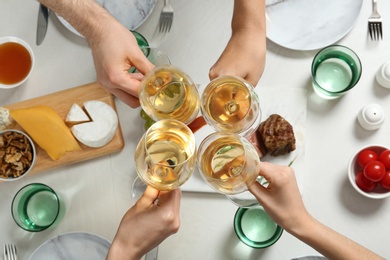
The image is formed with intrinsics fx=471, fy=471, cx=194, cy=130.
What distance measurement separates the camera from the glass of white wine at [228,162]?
2.91 feet

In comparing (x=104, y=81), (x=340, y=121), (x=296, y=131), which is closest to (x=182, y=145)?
(x=104, y=81)

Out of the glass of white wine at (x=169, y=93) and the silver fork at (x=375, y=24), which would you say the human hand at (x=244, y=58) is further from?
the silver fork at (x=375, y=24)

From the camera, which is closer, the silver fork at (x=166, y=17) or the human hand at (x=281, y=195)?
the human hand at (x=281, y=195)

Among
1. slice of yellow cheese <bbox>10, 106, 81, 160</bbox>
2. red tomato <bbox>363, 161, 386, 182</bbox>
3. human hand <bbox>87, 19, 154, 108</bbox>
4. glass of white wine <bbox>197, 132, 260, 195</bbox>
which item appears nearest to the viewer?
glass of white wine <bbox>197, 132, 260, 195</bbox>

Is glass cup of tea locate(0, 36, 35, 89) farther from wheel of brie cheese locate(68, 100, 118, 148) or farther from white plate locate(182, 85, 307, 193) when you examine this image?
white plate locate(182, 85, 307, 193)

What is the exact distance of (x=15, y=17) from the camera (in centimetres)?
137

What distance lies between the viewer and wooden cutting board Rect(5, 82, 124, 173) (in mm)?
1276

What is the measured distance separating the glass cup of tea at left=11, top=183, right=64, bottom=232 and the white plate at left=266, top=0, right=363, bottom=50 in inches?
29.3

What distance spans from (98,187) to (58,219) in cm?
14

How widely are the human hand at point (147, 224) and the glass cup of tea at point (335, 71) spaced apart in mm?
522

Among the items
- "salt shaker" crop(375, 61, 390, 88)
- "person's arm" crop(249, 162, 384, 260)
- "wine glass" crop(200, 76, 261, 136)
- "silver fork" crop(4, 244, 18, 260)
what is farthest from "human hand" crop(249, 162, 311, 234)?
"silver fork" crop(4, 244, 18, 260)

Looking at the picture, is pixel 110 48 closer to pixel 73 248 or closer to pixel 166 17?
pixel 166 17

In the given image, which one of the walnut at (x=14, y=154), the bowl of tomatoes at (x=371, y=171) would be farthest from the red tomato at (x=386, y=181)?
the walnut at (x=14, y=154)

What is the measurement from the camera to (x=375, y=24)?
1259mm
